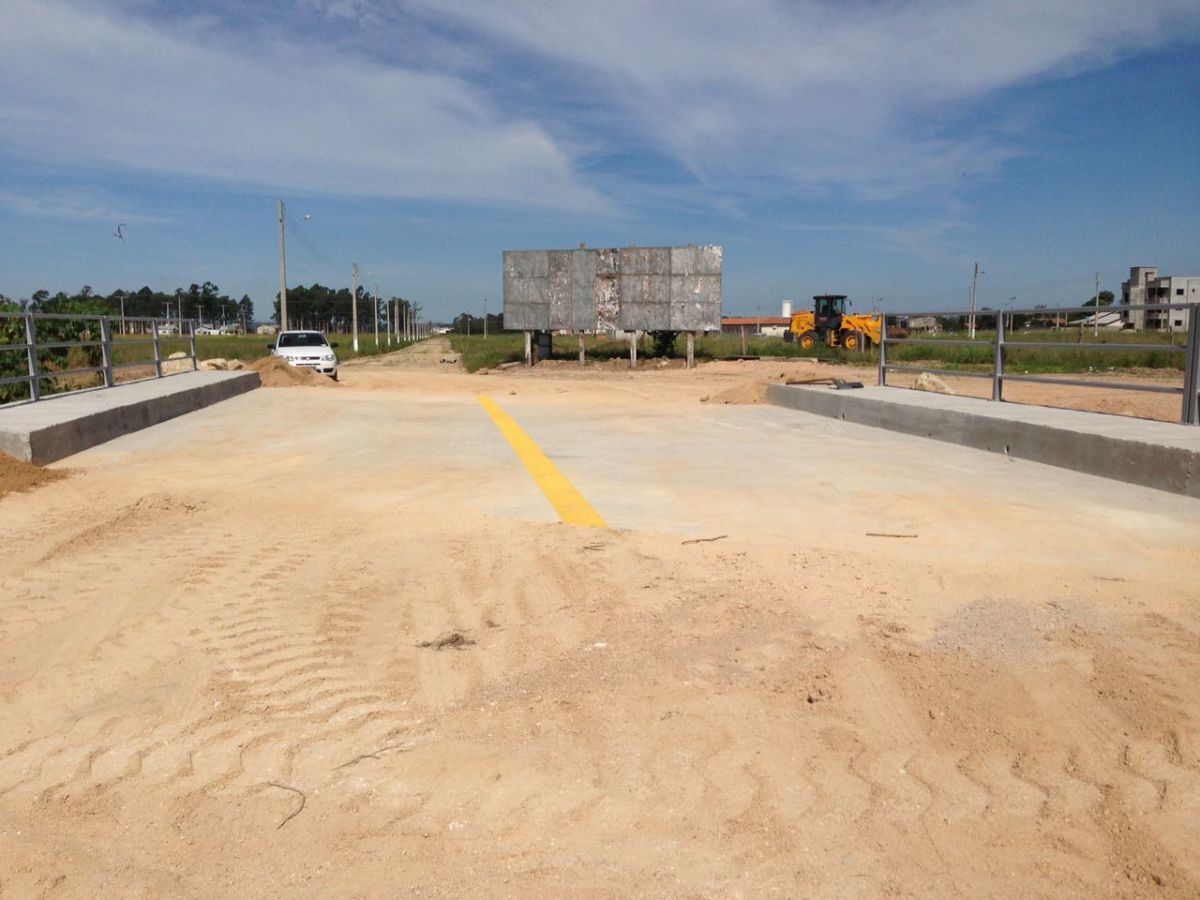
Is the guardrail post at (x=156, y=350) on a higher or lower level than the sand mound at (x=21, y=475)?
higher

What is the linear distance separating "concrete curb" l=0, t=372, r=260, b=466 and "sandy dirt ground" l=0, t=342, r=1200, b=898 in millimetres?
2169

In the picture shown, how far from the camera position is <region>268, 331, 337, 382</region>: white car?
2547 centimetres

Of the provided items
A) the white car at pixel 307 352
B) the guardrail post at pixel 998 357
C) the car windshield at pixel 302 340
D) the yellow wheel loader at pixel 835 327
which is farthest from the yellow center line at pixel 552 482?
the yellow wheel loader at pixel 835 327

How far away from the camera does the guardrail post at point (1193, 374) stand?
8820mm

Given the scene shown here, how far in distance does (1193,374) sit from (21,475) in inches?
406

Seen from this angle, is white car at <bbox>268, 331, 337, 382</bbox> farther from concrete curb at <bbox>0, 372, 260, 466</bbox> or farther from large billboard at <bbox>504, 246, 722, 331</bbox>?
large billboard at <bbox>504, 246, 722, 331</bbox>

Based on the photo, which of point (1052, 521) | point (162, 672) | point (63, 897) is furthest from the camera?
point (1052, 521)

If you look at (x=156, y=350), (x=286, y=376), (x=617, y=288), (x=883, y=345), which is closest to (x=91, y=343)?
(x=156, y=350)

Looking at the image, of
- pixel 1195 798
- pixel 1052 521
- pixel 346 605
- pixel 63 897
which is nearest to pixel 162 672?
pixel 346 605

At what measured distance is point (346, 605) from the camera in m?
4.43

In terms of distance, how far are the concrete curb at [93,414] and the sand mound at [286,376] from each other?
4496 mm

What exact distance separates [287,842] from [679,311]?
114ft

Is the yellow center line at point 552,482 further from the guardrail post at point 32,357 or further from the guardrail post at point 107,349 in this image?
the guardrail post at point 107,349

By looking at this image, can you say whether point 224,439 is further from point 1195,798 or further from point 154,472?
point 1195,798
